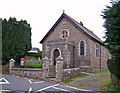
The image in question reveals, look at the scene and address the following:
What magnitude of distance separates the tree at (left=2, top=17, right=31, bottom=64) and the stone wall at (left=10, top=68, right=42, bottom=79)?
513cm

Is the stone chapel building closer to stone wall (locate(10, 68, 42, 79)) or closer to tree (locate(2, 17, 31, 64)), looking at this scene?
stone wall (locate(10, 68, 42, 79))

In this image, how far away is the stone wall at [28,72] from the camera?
15.7m

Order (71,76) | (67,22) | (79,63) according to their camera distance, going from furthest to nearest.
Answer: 1. (67,22)
2. (79,63)
3. (71,76)

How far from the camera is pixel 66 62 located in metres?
18.5

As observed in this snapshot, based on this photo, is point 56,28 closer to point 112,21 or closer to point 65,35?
point 65,35

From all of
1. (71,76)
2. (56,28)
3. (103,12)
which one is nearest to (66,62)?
(71,76)

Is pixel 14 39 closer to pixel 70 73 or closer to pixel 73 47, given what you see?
pixel 73 47

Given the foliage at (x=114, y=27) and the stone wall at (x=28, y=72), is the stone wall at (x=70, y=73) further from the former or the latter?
the foliage at (x=114, y=27)

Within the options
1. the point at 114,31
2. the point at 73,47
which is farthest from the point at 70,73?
the point at 114,31

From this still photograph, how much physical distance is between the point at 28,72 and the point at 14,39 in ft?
32.6

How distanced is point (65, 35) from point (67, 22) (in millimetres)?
2330

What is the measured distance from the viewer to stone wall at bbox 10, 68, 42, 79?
51.6 ft

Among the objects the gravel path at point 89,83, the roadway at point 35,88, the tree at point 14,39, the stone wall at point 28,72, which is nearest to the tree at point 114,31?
the gravel path at point 89,83

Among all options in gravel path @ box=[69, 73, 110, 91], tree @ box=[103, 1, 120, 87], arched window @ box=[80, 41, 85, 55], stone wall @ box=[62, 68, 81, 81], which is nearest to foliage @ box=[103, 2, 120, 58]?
tree @ box=[103, 1, 120, 87]
